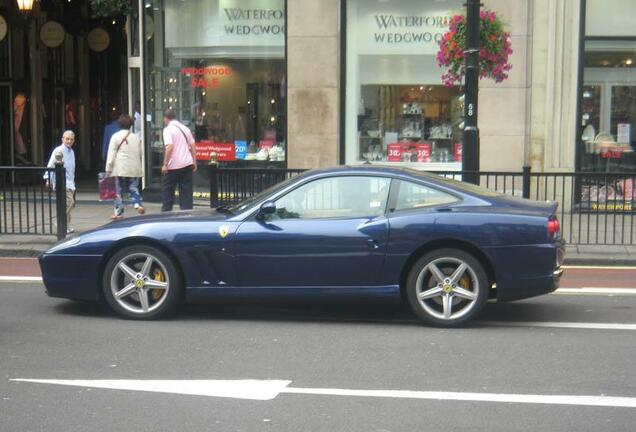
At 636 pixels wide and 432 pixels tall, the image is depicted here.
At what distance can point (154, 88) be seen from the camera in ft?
58.5

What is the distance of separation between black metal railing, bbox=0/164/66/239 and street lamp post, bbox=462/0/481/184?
220 inches

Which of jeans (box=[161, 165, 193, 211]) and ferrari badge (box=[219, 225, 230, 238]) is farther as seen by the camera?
jeans (box=[161, 165, 193, 211])

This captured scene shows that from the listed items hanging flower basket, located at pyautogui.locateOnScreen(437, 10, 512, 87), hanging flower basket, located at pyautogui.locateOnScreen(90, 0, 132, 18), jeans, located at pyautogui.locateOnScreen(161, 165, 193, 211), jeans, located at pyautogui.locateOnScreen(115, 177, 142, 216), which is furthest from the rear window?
hanging flower basket, located at pyautogui.locateOnScreen(90, 0, 132, 18)

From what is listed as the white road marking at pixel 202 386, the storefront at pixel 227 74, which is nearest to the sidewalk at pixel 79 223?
the storefront at pixel 227 74

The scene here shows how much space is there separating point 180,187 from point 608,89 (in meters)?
7.93

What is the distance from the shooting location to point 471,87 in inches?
457

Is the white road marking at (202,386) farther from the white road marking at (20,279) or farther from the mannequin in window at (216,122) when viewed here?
the mannequin in window at (216,122)

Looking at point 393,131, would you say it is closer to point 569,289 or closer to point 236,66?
point 236,66

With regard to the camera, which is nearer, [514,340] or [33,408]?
[33,408]

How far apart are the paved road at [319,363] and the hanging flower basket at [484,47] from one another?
4.03m

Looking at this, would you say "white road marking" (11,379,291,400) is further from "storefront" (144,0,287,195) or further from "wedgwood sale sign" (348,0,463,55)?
"wedgwood sale sign" (348,0,463,55)

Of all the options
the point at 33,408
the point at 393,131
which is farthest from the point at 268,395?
the point at 393,131

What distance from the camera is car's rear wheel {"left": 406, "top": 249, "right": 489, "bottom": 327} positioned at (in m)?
7.91

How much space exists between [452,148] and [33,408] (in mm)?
11974
